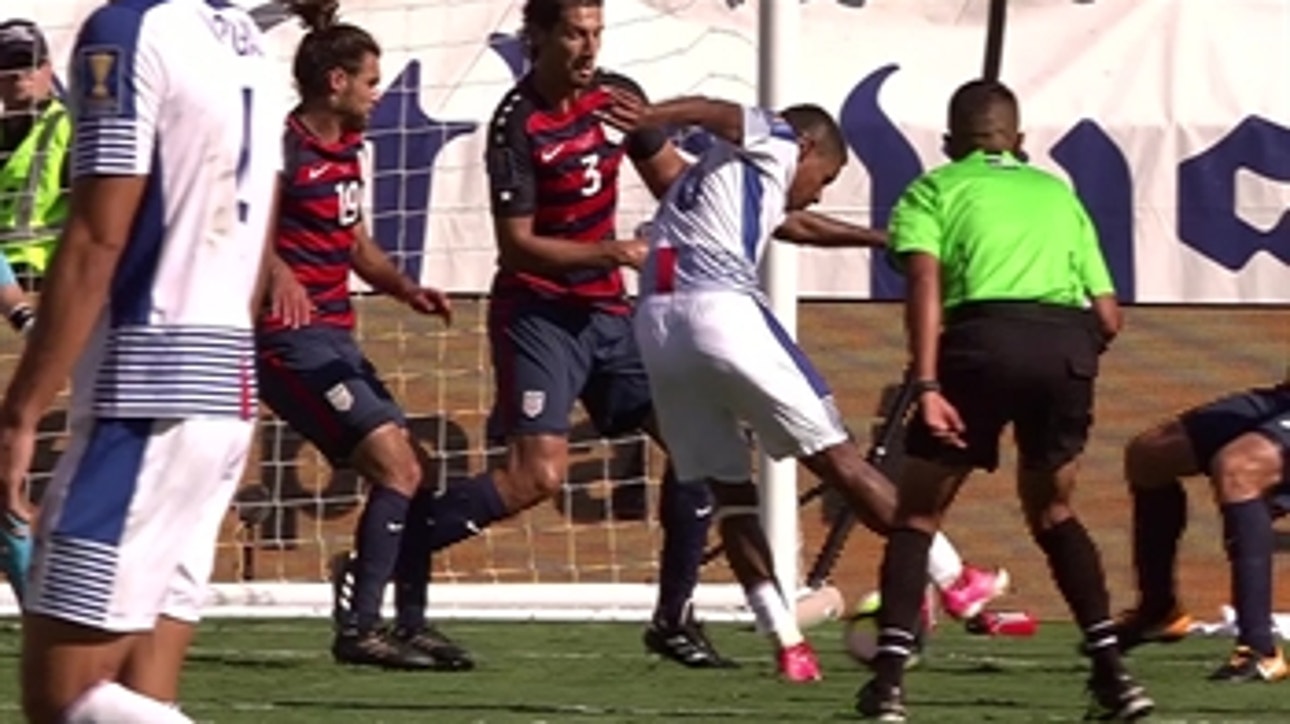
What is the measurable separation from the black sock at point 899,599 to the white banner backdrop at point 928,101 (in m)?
5.11

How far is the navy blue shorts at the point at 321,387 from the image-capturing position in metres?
10.4

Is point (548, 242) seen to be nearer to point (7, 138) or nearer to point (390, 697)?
point (390, 697)

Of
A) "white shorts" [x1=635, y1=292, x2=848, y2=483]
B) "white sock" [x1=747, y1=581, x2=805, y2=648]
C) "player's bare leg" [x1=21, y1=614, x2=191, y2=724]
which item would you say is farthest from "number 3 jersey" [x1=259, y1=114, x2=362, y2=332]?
"player's bare leg" [x1=21, y1=614, x2=191, y2=724]

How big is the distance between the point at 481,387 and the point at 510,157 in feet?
12.2

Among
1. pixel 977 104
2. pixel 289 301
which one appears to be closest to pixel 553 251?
pixel 289 301

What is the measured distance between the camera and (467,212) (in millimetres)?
13930

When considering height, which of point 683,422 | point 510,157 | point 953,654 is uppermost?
point 510,157

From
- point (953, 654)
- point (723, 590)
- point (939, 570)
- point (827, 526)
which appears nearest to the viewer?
point (939, 570)

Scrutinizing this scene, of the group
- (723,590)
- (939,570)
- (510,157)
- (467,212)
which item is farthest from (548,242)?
(467,212)

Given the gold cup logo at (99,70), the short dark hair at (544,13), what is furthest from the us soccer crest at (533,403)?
the gold cup logo at (99,70)

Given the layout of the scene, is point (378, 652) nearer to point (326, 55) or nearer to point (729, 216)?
point (729, 216)

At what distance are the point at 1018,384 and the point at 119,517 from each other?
373 centimetres

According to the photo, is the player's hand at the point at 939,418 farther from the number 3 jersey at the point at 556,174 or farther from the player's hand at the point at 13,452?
the player's hand at the point at 13,452

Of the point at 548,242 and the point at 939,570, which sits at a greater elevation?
the point at 548,242
